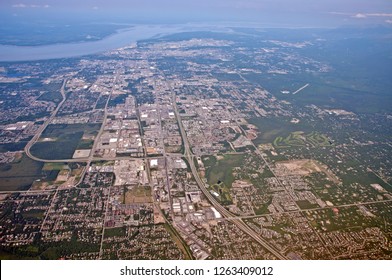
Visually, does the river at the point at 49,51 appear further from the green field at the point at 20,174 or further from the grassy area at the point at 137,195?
the grassy area at the point at 137,195

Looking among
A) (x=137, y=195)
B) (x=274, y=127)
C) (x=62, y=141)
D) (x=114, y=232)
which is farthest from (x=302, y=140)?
A: (x=62, y=141)

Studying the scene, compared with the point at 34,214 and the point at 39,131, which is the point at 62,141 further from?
the point at 34,214

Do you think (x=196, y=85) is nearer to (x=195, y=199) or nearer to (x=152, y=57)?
(x=152, y=57)

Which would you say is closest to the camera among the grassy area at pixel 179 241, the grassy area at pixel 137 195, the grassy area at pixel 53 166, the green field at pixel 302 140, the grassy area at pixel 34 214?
the grassy area at pixel 179 241

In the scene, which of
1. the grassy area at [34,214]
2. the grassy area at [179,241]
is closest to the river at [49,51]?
the grassy area at [34,214]

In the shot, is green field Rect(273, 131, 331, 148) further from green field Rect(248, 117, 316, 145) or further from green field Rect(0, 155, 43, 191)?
green field Rect(0, 155, 43, 191)

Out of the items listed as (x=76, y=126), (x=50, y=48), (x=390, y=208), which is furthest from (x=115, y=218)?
(x=50, y=48)
